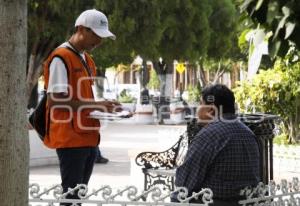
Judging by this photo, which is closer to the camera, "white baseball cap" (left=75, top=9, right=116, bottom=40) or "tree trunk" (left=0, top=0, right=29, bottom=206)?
"tree trunk" (left=0, top=0, right=29, bottom=206)

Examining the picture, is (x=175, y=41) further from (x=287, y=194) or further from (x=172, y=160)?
(x=287, y=194)

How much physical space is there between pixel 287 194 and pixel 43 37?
1261cm

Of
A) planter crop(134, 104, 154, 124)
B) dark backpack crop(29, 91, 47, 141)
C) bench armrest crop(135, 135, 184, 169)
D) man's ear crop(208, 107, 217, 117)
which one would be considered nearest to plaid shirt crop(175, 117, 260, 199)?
man's ear crop(208, 107, 217, 117)

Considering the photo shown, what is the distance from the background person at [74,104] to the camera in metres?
4.82

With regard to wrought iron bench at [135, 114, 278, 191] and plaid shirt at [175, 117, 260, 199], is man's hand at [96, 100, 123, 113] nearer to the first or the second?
plaid shirt at [175, 117, 260, 199]

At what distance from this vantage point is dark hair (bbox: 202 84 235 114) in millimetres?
4652

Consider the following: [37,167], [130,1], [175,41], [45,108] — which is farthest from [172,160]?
[175,41]

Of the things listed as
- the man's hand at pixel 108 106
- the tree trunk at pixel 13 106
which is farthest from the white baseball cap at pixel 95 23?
the tree trunk at pixel 13 106

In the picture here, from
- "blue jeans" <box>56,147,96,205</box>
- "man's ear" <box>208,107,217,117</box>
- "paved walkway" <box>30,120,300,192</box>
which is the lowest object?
"paved walkway" <box>30,120,300,192</box>

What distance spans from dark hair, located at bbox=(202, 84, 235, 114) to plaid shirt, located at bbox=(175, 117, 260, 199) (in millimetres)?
160

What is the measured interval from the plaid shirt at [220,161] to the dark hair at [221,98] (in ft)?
0.53

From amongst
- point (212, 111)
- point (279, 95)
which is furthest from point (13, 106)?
point (279, 95)

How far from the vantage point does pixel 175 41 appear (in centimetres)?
2172

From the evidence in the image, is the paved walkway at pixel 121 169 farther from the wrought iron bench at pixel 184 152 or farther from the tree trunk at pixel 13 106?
the tree trunk at pixel 13 106
